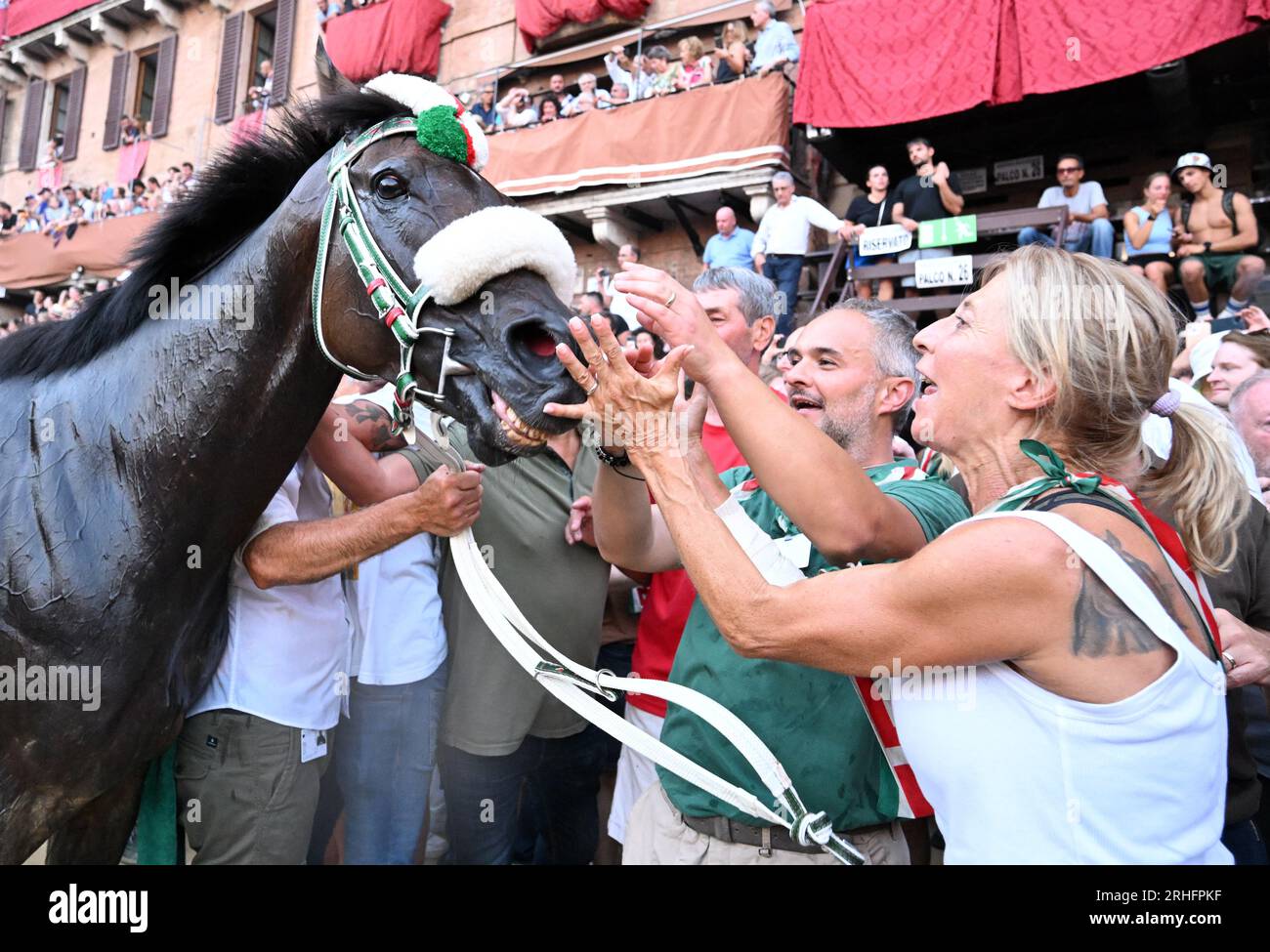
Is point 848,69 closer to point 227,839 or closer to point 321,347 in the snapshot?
point 321,347

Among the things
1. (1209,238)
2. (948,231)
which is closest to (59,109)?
(948,231)

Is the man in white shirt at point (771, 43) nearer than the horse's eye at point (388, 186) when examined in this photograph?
No

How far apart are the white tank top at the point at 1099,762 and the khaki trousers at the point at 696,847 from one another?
0.60 meters

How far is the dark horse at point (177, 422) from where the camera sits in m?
1.94

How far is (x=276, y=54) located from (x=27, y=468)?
19.9m

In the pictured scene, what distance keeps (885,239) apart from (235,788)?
843 cm

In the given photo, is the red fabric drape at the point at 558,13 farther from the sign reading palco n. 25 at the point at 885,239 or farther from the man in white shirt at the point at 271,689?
the man in white shirt at the point at 271,689

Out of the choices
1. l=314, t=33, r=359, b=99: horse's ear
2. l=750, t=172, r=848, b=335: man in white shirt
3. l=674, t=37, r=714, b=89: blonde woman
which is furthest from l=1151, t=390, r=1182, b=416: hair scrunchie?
l=674, t=37, r=714, b=89: blonde woman

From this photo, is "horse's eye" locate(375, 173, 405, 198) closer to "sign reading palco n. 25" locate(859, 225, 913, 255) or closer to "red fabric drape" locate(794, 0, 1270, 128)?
"sign reading palco n. 25" locate(859, 225, 913, 255)

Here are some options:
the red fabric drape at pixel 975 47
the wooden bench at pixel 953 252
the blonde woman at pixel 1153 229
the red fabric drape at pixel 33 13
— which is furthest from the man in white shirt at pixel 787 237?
the red fabric drape at pixel 33 13

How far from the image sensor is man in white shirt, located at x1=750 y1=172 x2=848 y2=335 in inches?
390

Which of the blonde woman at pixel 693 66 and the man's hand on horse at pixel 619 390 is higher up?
the blonde woman at pixel 693 66

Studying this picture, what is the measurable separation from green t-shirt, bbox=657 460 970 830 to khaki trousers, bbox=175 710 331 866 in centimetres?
104

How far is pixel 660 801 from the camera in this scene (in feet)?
7.35
